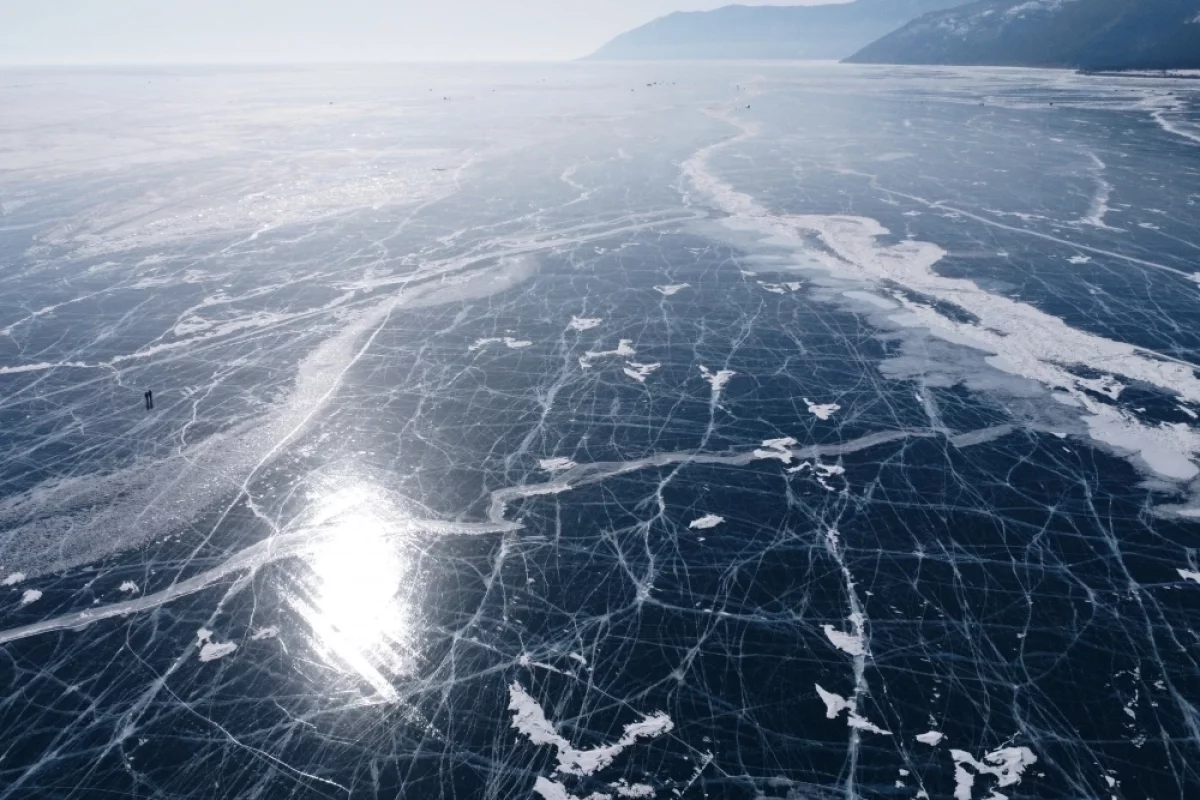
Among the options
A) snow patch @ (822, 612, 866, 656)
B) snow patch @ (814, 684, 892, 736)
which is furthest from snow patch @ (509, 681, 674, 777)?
snow patch @ (822, 612, 866, 656)

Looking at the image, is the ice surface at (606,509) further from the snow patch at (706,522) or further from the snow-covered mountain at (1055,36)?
the snow-covered mountain at (1055,36)

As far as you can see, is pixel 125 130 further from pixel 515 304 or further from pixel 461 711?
pixel 461 711

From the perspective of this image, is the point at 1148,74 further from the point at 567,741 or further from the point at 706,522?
the point at 567,741

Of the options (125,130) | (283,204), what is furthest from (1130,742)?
(125,130)

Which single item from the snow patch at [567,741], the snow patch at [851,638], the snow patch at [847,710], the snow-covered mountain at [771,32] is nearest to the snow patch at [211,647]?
the snow patch at [567,741]

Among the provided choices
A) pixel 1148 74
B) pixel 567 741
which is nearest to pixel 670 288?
pixel 567 741

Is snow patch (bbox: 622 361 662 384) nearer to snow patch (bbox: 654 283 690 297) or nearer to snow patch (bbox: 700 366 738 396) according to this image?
snow patch (bbox: 700 366 738 396)
